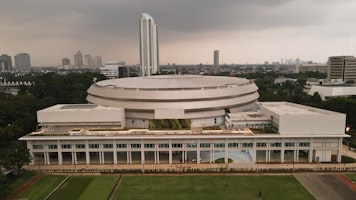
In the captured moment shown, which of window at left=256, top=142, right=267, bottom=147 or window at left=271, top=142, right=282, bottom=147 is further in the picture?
window at left=271, top=142, right=282, bottom=147

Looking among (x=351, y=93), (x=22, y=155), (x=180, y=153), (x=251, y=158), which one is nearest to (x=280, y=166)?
(x=251, y=158)

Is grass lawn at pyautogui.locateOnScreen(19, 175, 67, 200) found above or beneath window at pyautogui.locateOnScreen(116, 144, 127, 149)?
beneath

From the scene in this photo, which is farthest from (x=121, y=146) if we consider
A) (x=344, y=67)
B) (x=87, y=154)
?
(x=344, y=67)

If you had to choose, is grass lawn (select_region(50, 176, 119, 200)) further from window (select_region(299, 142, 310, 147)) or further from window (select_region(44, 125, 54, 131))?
window (select_region(299, 142, 310, 147))

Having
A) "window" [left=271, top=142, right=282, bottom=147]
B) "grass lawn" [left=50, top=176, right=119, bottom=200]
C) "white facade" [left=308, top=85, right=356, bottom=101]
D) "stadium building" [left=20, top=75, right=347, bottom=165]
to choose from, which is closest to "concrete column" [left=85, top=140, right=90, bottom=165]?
"stadium building" [left=20, top=75, right=347, bottom=165]

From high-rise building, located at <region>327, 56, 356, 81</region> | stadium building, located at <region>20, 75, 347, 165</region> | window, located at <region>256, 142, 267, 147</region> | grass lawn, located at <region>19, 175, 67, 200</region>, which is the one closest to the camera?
grass lawn, located at <region>19, 175, 67, 200</region>

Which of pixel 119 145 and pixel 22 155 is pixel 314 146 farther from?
pixel 22 155

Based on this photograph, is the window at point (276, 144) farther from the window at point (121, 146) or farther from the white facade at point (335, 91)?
the white facade at point (335, 91)

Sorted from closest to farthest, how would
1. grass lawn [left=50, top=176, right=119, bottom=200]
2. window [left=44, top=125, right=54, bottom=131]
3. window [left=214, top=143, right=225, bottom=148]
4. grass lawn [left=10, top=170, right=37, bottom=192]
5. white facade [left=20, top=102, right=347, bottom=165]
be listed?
1. grass lawn [left=50, top=176, right=119, bottom=200]
2. grass lawn [left=10, top=170, right=37, bottom=192]
3. white facade [left=20, top=102, right=347, bottom=165]
4. window [left=214, top=143, right=225, bottom=148]
5. window [left=44, top=125, right=54, bottom=131]
